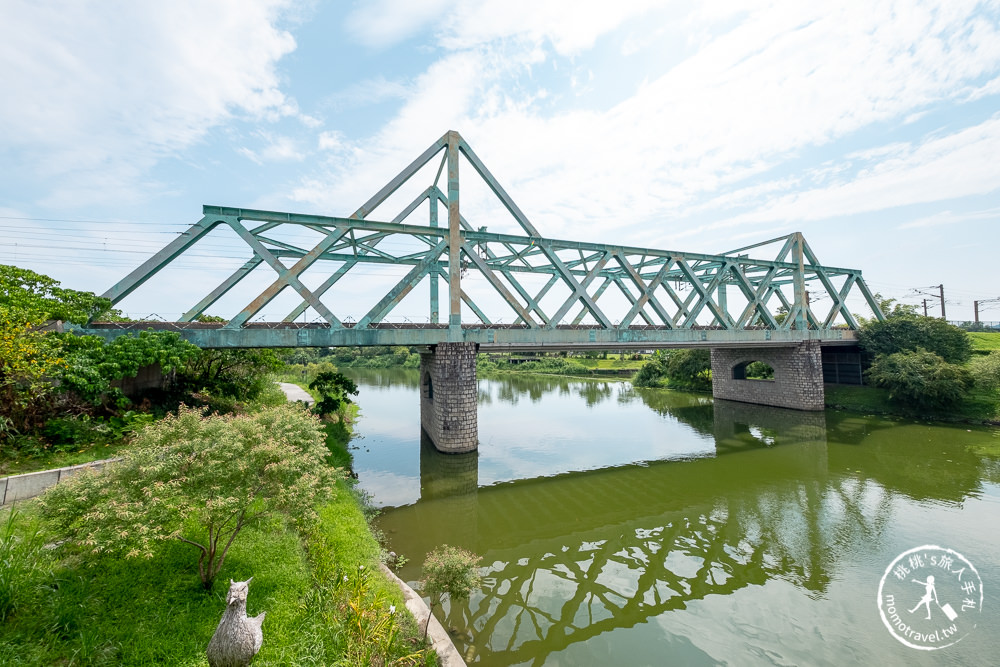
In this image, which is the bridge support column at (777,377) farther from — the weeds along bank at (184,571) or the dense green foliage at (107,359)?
the dense green foliage at (107,359)

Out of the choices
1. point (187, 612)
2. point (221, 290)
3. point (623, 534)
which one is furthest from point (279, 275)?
point (623, 534)

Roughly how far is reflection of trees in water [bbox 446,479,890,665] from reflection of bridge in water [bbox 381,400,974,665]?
3cm

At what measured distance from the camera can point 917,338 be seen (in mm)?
29469

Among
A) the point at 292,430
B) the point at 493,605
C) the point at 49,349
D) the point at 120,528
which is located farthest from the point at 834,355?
the point at 49,349

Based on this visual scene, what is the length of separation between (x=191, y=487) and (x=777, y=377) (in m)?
37.8

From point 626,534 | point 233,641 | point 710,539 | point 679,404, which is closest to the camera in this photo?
point 233,641

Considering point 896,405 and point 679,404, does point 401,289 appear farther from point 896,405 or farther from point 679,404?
point 896,405

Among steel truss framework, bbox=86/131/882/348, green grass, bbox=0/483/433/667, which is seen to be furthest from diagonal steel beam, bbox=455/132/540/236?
green grass, bbox=0/483/433/667

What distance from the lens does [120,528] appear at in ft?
17.4

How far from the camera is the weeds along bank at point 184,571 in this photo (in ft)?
16.9

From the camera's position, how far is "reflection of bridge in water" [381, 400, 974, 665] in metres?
7.90

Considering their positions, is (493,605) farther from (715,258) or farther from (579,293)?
(715,258)

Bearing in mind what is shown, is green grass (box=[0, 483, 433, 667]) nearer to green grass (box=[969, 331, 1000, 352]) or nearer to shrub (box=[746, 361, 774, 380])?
shrub (box=[746, 361, 774, 380])

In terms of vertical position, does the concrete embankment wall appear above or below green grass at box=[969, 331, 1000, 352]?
below
